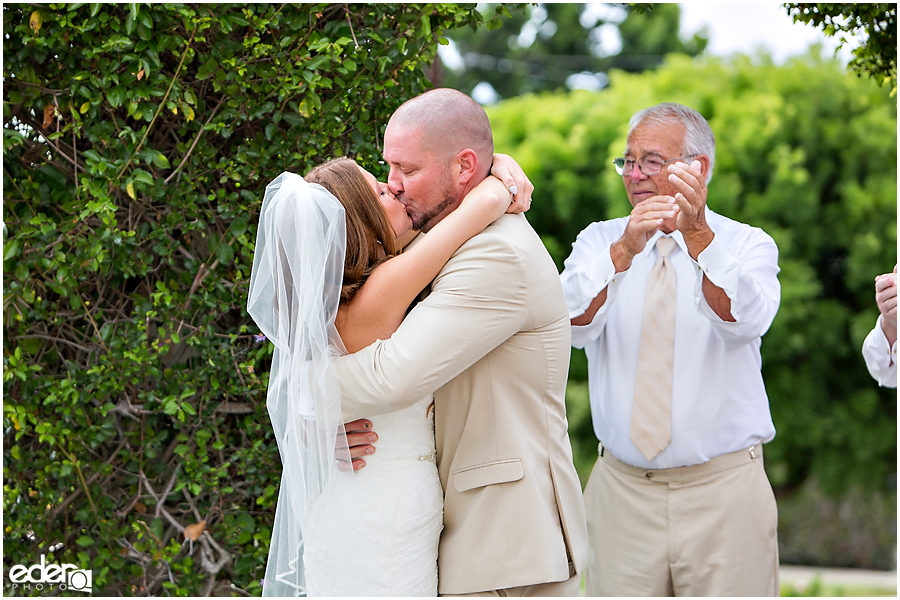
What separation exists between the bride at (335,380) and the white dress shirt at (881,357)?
1586mm

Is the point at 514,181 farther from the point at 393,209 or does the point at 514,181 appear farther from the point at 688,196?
the point at 688,196

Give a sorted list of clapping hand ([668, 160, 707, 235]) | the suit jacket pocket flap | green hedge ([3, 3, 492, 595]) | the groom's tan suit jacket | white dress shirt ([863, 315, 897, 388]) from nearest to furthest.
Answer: the groom's tan suit jacket < the suit jacket pocket flap < clapping hand ([668, 160, 707, 235]) < green hedge ([3, 3, 492, 595]) < white dress shirt ([863, 315, 897, 388])

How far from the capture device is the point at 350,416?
2.15m

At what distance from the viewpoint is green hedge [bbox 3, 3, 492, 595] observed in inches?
108

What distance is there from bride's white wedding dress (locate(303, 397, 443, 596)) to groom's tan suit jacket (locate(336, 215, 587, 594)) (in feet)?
0.21

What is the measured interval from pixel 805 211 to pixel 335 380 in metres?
6.00

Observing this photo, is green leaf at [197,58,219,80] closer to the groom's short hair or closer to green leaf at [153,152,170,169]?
green leaf at [153,152,170,169]

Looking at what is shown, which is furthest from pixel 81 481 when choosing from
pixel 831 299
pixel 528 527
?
pixel 831 299

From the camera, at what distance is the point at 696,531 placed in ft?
9.35

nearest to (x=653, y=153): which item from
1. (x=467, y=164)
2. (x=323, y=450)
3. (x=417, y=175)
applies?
(x=467, y=164)

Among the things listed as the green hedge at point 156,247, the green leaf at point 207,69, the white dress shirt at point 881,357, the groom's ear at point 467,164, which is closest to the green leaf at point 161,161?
the green hedge at point 156,247

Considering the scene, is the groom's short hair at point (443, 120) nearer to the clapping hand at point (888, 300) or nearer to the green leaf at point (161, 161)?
the green leaf at point (161, 161)

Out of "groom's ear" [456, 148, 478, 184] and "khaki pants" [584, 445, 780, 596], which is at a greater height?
"groom's ear" [456, 148, 478, 184]

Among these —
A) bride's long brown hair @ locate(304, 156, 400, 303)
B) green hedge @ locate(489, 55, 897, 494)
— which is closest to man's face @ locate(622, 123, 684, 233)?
bride's long brown hair @ locate(304, 156, 400, 303)
